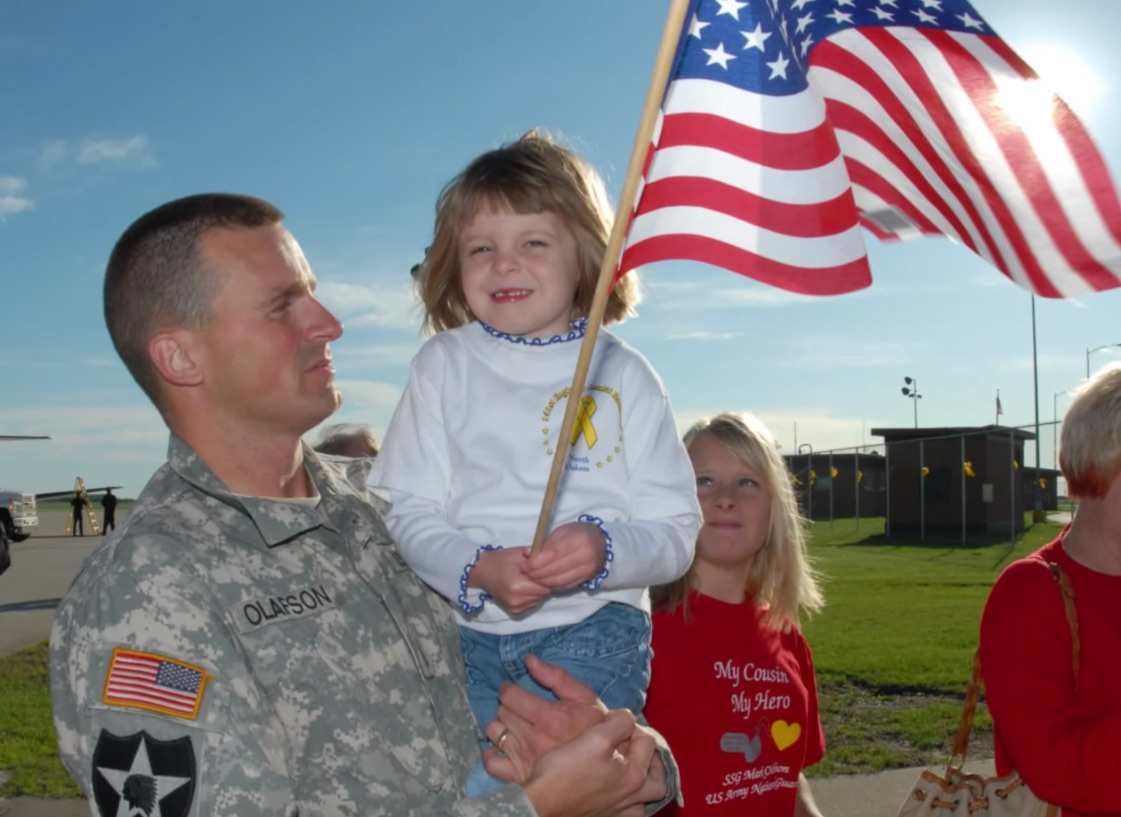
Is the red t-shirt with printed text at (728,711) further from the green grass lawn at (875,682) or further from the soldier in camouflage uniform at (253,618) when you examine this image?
the green grass lawn at (875,682)

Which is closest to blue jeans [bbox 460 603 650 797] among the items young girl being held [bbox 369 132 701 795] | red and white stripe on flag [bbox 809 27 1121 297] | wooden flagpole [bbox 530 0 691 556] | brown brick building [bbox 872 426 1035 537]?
young girl being held [bbox 369 132 701 795]

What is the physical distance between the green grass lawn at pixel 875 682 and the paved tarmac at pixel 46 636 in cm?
24

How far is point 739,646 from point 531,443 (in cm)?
153

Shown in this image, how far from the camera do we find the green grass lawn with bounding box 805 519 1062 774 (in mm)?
7570

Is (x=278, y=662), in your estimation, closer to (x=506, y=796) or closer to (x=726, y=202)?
(x=506, y=796)

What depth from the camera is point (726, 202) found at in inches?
107

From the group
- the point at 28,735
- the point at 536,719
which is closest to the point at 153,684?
the point at 536,719

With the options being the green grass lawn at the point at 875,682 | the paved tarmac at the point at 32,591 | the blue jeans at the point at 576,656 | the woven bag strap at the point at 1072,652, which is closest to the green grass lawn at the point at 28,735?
the green grass lawn at the point at 875,682

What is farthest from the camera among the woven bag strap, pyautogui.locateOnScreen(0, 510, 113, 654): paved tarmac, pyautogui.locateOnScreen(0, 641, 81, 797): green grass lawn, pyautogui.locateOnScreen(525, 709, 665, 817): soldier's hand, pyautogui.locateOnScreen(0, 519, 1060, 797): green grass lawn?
pyautogui.locateOnScreen(0, 510, 113, 654): paved tarmac

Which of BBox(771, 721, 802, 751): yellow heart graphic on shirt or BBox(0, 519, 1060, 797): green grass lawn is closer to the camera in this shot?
BBox(771, 721, 802, 751): yellow heart graphic on shirt

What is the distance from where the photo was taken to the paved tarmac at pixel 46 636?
6.38 metres

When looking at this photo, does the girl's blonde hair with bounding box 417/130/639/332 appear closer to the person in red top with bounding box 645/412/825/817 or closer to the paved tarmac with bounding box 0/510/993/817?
the person in red top with bounding box 645/412/825/817

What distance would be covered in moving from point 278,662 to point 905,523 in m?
36.4

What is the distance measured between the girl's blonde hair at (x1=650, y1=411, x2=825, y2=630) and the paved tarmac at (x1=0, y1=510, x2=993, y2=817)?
2424 mm
